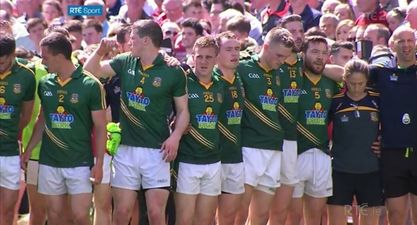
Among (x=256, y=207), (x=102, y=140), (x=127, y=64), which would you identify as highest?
(x=127, y=64)

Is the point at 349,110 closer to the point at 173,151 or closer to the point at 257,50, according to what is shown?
the point at 257,50

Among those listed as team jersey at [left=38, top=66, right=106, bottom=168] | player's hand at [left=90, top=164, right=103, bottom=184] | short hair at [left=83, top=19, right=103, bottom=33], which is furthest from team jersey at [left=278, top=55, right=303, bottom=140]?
short hair at [left=83, top=19, right=103, bottom=33]

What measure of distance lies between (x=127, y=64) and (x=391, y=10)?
186 inches

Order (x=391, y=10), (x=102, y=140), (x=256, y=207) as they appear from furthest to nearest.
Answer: (x=391, y=10) → (x=256, y=207) → (x=102, y=140)

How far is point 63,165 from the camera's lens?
1133 cm

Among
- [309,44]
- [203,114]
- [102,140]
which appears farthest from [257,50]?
[102,140]

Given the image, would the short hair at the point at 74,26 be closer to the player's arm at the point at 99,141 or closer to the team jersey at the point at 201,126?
the team jersey at the point at 201,126

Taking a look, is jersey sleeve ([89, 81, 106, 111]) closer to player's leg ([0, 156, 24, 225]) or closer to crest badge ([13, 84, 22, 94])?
crest badge ([13, 84, 22, 94])

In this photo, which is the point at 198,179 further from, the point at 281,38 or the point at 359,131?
the point at 359,131

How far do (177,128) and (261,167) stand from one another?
118 centimetres

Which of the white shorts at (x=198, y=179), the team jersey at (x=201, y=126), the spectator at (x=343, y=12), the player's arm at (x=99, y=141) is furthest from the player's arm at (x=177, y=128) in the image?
the spectator at (x=343, y=12)

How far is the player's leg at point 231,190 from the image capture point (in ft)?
39.0

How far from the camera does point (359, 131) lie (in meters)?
12.3

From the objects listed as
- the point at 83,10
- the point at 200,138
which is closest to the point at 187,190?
the point at 200,138
